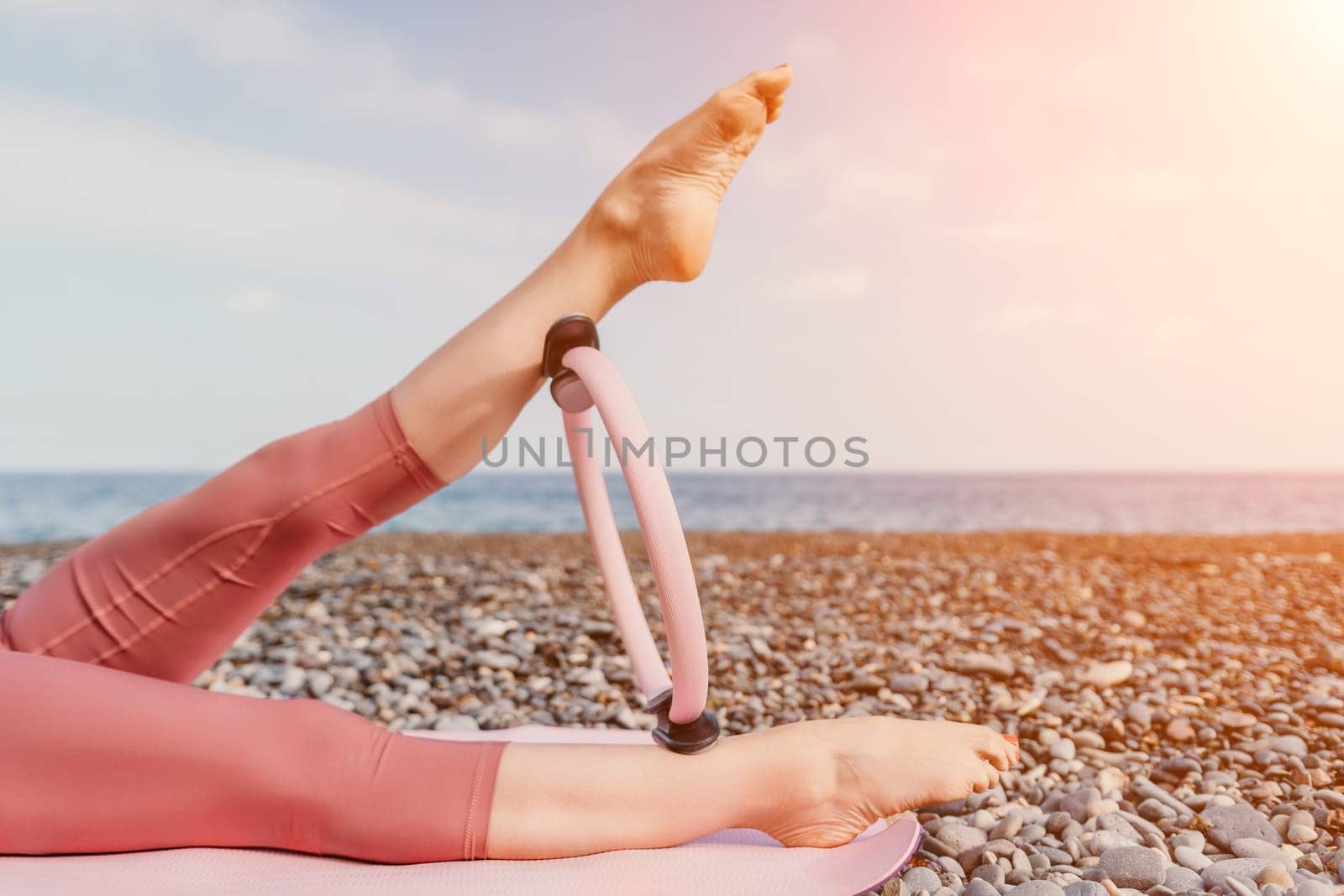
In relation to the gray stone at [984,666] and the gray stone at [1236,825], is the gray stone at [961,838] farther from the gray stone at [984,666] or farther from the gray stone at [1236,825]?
Result: the gray stone at [984,666]

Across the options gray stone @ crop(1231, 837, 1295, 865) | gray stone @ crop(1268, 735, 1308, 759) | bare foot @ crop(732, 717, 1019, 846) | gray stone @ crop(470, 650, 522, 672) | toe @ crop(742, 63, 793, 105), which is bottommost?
gray stone @ crop(470, 650, 522, 672)

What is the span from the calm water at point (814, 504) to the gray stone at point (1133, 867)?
13889 mm

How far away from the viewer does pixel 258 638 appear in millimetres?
4637

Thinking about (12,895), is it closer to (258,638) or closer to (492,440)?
(492,440)

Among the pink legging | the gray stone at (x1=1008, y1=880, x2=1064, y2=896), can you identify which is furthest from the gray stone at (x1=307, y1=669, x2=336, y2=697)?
the gray stone at (x1=1008, y1=880, x2=1064, y2=896)

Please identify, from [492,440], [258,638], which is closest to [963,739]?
[492,440]

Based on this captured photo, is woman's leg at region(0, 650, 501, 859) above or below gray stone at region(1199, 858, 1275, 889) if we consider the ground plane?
above

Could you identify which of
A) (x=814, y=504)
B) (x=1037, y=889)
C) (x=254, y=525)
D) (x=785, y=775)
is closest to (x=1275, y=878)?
(x=1037, y=889)

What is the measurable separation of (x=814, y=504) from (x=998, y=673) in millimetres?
19686

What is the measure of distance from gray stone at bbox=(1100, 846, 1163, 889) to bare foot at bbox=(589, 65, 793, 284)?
1584mm

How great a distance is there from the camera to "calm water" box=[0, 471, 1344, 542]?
1855cm

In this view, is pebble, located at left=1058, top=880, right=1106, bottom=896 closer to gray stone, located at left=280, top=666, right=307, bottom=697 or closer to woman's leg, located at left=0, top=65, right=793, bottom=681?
woman's leg, located at left=0, top=65, right=793, bottom=681

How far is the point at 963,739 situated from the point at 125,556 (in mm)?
1771

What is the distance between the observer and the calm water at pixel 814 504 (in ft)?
60.8
